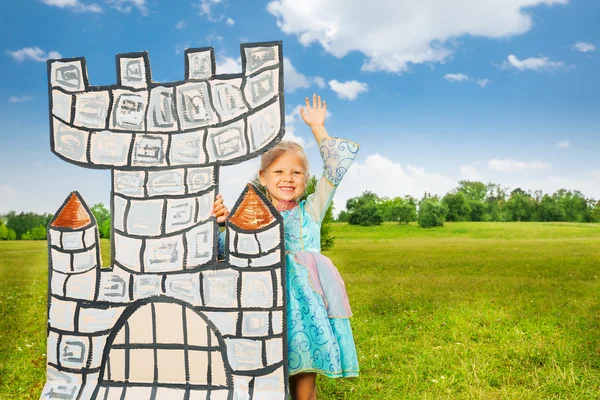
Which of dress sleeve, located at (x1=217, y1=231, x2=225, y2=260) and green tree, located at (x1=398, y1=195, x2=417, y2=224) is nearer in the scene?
dress sleeve, located at (x1=217, y1=231, x2=225, y2=260)

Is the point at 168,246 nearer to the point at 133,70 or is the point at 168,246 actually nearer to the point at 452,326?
the point at 133,70

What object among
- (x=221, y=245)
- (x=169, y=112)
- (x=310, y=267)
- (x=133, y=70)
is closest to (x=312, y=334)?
(x=310, y=267)

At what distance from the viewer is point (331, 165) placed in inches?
116

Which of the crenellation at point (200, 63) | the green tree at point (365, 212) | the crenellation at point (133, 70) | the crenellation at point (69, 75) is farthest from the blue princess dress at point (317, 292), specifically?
the green tree at point (365, 212)

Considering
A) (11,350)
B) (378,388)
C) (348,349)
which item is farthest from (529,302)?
(11,350)

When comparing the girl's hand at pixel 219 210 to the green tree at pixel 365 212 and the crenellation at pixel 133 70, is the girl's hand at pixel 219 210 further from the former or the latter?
the green tree at pixel 365 212

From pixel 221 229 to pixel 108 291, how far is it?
705 millimetres

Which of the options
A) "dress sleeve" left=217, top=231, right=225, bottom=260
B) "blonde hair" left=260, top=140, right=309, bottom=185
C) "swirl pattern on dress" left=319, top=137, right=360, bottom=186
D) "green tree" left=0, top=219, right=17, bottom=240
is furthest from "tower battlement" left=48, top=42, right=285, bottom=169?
"green tree" left=0, top=219, right=17, bottom=240

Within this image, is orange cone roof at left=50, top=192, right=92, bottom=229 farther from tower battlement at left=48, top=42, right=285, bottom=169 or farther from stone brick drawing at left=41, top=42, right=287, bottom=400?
tower battlement at left=48, top=42, right=285, bottom=169

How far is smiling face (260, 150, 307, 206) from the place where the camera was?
2949mm

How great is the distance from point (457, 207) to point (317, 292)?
61.6 feet

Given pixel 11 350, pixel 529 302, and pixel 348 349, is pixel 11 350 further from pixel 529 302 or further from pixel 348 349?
pixel 529 302

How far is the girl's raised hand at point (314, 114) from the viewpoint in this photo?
3.00 meters

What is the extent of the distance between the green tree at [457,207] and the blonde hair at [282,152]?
60.2 ft
